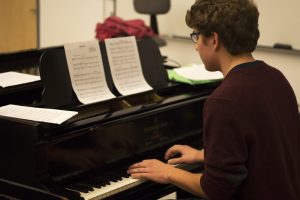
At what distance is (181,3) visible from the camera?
4754 mm

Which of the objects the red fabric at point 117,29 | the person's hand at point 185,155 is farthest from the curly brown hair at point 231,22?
the red fabric at point 117,29

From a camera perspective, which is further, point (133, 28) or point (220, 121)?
point (133, 28)

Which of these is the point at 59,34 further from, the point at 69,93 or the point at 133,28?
the point at 69,93

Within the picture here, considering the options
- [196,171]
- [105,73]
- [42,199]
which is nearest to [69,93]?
[105,73]

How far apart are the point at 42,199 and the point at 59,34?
4.58 m

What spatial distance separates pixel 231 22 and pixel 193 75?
40.3 inches

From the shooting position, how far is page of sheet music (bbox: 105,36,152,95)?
85.4 inches

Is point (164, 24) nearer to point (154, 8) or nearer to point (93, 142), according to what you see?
point (154, 8)

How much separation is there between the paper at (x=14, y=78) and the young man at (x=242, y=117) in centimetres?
89

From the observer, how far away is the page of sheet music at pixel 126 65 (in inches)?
85.4

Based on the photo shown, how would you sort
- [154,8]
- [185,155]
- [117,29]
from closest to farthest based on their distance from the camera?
[185,155], [117,29], [154,8]

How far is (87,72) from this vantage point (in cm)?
205

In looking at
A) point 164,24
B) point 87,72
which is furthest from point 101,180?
point 164,24

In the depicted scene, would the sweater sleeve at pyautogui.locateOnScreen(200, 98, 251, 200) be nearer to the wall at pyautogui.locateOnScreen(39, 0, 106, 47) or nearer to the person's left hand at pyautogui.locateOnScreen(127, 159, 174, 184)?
the person's left hand at pyautogui.locateOnScreen(127, 159, 174, 184)
